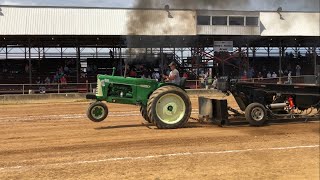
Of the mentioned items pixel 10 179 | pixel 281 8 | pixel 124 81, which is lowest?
pixel 10 179

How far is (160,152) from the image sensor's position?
21.9 ft

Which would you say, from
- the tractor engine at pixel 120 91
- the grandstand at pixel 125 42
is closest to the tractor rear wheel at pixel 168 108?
the tractor engine at pixel 120 91

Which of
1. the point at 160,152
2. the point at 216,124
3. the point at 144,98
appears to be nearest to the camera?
the point at 160,152

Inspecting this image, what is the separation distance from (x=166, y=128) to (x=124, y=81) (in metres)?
1.39

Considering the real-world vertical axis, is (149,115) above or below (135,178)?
above

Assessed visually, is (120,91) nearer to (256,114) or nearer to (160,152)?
(160,152)

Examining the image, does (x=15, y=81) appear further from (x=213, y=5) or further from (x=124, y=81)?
(x=213, y=5)

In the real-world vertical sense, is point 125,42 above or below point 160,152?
above

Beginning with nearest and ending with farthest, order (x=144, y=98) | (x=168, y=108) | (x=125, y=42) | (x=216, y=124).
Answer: (x=168, y=108), (x=144, y=98), (x=216, y=124), (x=125, y=42)

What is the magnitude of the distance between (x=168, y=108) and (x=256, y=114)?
1.93m

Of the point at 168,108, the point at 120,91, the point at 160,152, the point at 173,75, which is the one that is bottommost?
the point at 160,152

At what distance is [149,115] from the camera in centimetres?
906

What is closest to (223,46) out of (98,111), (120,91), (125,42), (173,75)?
(125,42)

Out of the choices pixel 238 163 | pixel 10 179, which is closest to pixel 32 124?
pixel 10 179
